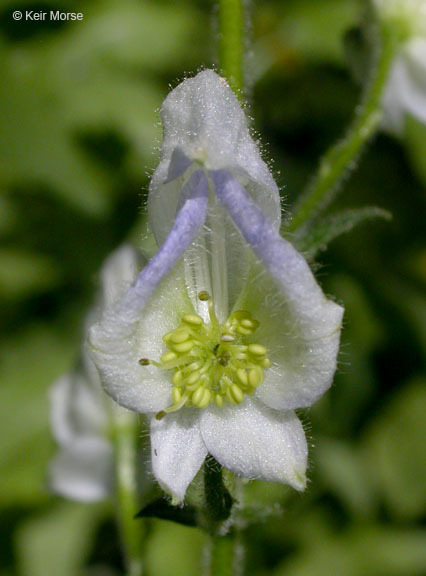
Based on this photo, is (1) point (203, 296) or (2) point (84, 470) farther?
(2) point (84, 470)

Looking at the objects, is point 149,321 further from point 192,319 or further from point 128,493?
point 128,493

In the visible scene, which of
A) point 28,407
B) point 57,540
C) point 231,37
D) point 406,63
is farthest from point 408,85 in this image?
point 57,540

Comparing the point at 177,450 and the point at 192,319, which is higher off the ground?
the point at 192,319

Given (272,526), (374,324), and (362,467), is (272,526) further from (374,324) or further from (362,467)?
(374,324)

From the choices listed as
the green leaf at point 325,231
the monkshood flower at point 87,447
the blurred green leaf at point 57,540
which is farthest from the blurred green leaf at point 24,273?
the green leaf at point 325,231

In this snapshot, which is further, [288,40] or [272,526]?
[288,40]

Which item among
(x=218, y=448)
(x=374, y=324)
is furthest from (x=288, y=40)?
(x=218, y=448)

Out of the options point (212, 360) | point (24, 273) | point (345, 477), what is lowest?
point (345, 477)
